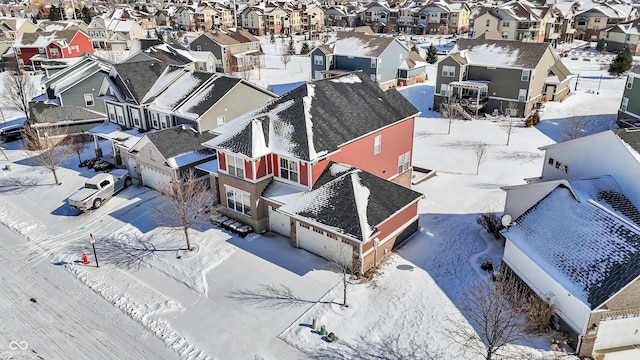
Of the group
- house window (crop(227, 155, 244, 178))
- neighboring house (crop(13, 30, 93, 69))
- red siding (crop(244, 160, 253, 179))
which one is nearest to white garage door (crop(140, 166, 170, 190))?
house window (crop(227, 155, 244, 178))

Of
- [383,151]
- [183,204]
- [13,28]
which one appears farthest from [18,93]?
[13,28]

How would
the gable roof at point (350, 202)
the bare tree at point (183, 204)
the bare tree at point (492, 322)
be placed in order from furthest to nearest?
the bare tree at point (183, 204) < the gable roof at point (350, 202) < the bare tree at point (492, 322)

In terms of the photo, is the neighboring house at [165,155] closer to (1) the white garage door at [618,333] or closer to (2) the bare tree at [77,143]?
(2) the bare tree at [77,143]

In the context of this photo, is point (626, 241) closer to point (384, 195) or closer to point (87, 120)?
point (384, 195)

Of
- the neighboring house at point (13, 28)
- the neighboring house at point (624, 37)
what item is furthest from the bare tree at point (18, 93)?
the neighboring house at point (624, 37)

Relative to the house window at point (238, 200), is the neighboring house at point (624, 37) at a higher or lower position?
higher

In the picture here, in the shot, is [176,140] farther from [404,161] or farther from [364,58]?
[364,58]

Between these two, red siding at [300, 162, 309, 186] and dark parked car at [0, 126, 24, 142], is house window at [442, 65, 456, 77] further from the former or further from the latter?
dark parked car at [0, 126, 24, 142]
